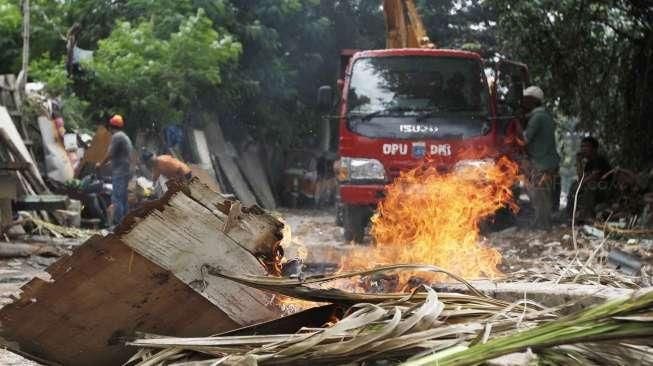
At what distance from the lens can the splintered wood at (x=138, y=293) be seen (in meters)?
2.85

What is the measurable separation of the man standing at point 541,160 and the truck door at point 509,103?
502 millimetres

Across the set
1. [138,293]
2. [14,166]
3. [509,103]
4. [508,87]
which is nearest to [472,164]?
[509,103]

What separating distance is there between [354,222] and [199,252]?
7523 mm

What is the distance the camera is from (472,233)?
8.45m

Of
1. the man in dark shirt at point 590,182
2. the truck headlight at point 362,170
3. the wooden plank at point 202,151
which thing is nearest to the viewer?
the truck headlight at point 362,170

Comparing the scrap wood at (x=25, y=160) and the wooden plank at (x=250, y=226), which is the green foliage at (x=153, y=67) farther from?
the wooden plank at (x=250, y=226)

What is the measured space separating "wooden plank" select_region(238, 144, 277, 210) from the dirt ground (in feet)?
19.9

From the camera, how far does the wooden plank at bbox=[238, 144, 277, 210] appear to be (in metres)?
19.1

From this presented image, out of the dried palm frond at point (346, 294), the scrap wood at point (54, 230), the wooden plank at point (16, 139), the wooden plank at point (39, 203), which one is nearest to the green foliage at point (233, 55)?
the wooden plank at point (16, 139)

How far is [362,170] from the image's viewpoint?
9977mm

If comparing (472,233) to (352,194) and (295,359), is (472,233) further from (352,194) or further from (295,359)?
(295,359)

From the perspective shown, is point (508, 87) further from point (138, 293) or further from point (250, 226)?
point (138, 293)

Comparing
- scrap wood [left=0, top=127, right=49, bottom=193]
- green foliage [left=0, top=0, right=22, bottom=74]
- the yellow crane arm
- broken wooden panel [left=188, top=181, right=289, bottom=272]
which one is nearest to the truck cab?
the yellow crane arm

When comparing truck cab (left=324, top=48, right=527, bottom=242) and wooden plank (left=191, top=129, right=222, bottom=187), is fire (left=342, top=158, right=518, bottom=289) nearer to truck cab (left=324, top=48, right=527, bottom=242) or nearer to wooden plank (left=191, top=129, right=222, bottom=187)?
truck cab (left=324, top=48, right=527, bottom=242)
